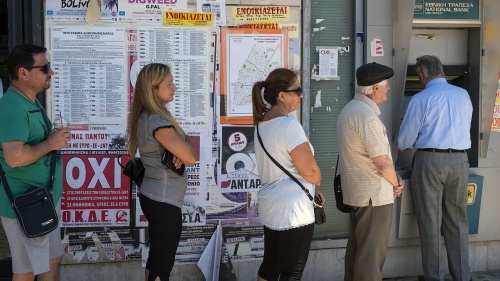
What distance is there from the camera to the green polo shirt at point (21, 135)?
369cm

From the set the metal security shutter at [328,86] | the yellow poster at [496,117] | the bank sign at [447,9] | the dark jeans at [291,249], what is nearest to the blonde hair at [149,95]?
the dark jeans at [291,249]

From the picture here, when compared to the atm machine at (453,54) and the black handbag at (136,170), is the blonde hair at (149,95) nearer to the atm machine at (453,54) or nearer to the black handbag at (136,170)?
the black handbag at (136,170)

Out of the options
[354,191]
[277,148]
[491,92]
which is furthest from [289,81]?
[491,92]

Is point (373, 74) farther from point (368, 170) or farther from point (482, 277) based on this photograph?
point (482, 277)

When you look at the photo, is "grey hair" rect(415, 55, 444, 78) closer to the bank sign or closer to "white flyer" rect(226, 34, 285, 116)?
the bank sign

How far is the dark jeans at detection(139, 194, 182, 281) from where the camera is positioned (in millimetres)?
3969

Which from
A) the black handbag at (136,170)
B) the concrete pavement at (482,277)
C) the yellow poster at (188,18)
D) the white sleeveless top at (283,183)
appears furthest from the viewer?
the concrete pavement at (482,277)

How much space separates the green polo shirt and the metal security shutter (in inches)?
95.0

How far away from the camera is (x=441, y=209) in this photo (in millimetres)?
5520

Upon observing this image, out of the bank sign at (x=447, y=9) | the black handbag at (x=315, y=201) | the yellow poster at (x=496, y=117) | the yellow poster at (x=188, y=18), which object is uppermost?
the bank sign at (x=447, y=9)

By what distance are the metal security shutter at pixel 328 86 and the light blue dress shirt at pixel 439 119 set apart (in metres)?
0.61

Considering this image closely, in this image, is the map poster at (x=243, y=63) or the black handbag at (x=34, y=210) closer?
the black handbag at (x=34, y=210)

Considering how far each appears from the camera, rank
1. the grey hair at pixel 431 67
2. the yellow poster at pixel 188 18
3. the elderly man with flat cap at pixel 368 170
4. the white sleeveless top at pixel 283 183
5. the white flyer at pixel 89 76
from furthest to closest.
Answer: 1. the grey hair at pixel 431 67
2. the yellow poster at pixel 188 18
3. the white flyer at pixel 89 76
4. the elderly man with flat cap at pixel 368 170
5. the white sleeveless top at pixel 283 183

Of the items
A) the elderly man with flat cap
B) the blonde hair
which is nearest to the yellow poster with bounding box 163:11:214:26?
the blonde hair
